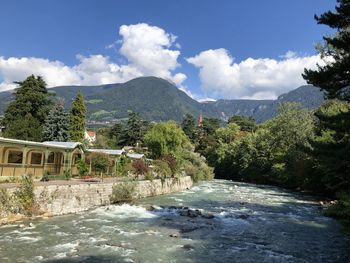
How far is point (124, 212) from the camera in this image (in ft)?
76.9

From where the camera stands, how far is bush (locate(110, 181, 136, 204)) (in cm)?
2799

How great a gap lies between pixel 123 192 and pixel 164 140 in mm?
29030

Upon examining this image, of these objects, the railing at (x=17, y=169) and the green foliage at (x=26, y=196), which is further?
the railing at (x=17, y=169)

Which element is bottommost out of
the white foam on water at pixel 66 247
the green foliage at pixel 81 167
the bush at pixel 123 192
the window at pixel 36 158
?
the white foam on water at pixel 66 247

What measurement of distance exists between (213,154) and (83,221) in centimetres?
6616

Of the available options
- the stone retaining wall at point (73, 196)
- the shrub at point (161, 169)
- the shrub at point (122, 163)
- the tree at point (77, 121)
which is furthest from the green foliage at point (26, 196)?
the tree at point (77, 121)

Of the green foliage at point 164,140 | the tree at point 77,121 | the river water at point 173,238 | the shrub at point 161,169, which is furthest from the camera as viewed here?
the green foliage at point 164,140

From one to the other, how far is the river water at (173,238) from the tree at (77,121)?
32.2 m

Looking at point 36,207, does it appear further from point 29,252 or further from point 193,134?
point 193,134

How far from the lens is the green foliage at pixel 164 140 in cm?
5753

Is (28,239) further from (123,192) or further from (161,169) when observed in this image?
(161,169)

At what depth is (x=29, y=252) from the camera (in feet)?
43.7

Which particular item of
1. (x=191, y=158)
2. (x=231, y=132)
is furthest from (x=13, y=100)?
(x=231, y=132)

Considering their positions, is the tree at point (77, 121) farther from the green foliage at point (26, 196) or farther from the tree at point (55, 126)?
the green foliage at point (26, 196)
